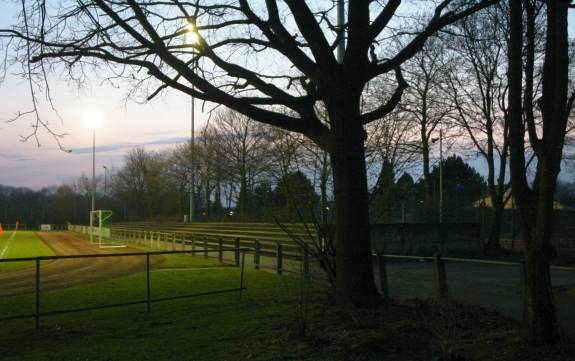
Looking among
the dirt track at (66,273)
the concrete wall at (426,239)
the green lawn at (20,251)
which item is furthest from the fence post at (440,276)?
the green lawn at (20,251)

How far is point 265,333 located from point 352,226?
2.26 m

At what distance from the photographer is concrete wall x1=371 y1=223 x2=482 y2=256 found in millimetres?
23484

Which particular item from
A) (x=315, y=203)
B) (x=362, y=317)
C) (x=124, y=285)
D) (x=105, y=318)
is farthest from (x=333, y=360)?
(x=124, y=285)

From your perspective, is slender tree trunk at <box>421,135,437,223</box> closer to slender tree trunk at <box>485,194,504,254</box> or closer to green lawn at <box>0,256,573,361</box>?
slender tree trunk at <box>485,194,504,254</box>

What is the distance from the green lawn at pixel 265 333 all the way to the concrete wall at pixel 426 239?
40.9 feet

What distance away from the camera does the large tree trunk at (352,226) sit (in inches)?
356

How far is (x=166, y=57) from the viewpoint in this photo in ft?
30.6

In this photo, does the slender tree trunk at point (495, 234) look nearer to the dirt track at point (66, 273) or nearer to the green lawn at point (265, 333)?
the dirt track at point (66, 273)

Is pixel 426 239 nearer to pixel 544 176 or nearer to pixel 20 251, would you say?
pixel 544 176

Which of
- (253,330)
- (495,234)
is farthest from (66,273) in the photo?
(495,234)

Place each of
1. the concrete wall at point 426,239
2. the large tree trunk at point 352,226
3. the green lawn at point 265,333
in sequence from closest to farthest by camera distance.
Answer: the green lawn at point 265,333
the large tree trunk at point 352,226
the concrete wall at point 426,239

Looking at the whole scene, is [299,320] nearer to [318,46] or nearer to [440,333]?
[440,333]

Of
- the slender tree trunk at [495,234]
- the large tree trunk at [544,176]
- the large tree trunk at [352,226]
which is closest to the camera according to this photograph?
the large tree trunk at [544,176]

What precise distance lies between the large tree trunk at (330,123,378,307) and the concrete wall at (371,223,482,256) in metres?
13.5
